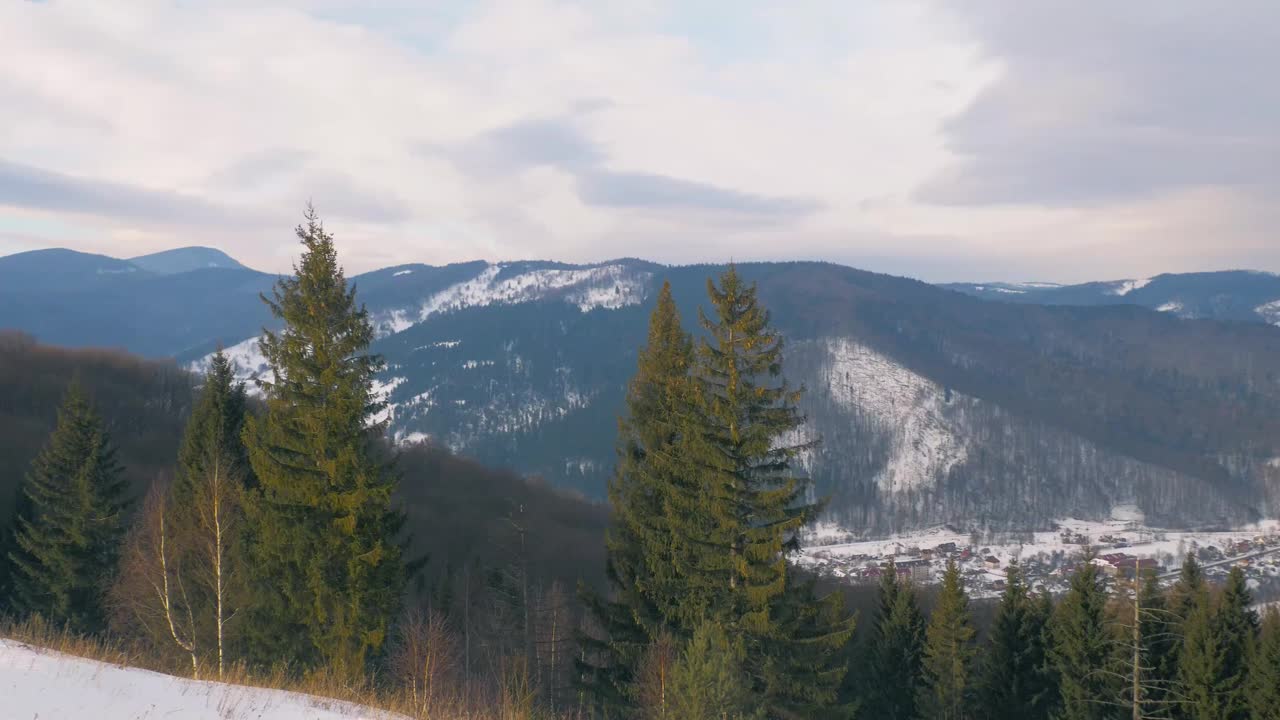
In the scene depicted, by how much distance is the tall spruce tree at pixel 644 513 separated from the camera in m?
18.3

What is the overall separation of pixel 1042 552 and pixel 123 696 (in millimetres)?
145451

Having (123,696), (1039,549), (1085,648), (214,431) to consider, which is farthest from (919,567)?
(123,696)

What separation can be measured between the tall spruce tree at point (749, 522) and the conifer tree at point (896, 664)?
1975 centimetres

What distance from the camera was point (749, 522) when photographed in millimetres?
17719

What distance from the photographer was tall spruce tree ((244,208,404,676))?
1744cm

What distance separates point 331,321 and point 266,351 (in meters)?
1.80

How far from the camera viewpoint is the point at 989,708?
31.8 m

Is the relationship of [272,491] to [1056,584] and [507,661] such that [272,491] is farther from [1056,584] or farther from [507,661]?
[1056,584]

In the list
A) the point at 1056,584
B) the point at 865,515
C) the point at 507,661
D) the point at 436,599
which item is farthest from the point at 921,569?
the point at 507,661

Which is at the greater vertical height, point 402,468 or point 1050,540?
point 402,468

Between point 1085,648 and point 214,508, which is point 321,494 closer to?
point 214,508

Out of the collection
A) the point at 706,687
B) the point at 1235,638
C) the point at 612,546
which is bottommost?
the point at 1235,638

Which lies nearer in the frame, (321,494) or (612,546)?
(321,494)

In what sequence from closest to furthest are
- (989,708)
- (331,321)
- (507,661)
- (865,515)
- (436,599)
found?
(331,321), (507,661), (989,708), (436,599), (865,515)
